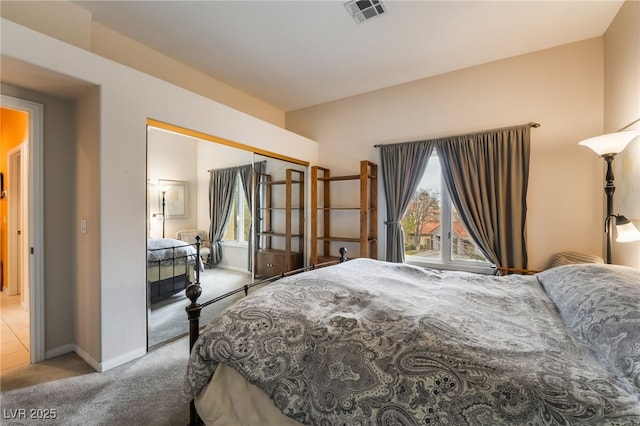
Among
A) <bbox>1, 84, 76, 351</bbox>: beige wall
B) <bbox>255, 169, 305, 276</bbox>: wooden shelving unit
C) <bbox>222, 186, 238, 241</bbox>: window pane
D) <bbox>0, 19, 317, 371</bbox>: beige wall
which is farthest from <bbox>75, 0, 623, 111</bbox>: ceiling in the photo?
<bbox>222, 186, 238, 241</bbox>: window pane

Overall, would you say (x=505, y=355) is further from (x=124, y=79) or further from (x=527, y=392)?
(x=124, y=79)

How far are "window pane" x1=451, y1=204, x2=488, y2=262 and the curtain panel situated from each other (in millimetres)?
177

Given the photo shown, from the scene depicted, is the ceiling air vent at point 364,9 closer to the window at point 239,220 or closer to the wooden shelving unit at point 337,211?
the wooden shelving unit at point 337,211

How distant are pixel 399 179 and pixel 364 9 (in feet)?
6.44

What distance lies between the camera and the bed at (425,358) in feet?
2.61

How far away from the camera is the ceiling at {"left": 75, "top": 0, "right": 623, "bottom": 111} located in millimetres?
2359

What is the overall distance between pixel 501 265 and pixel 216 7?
3820mm

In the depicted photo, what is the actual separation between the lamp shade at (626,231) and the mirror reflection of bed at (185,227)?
353 cm

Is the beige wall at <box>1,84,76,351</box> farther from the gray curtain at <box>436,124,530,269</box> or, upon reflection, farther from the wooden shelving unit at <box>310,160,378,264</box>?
the gray curtain at <box>436,124,530,269</box>

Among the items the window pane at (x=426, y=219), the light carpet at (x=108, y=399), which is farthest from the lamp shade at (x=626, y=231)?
the light carpet at (x=108, y=399)

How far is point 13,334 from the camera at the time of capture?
8.81ft

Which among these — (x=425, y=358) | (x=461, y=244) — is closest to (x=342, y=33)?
(x=461, y=244)

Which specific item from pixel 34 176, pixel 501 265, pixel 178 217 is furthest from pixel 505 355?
pixel 34 176

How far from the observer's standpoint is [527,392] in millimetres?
790
